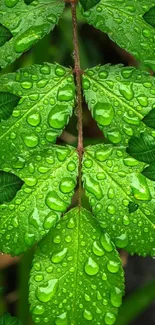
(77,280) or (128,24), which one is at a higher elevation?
(128,24)

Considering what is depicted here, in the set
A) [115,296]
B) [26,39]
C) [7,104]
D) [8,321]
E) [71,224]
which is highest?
[26,39]

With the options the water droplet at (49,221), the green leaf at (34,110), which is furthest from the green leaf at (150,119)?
the water droplet at (49,221)

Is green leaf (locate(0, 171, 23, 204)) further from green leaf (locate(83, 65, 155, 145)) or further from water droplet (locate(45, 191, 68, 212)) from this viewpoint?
green leaf (locate(83, 65, 155, 145))

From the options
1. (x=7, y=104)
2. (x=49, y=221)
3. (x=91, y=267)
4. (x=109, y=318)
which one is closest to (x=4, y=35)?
(x=7, y=104)

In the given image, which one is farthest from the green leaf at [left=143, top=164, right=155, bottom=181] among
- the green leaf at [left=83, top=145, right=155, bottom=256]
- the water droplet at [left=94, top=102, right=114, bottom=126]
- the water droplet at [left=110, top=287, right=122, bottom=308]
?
the water droplet at [left=110, top=287, right=122, bottom=308]

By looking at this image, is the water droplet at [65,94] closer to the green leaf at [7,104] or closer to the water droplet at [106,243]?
the green leaf at [7,104]

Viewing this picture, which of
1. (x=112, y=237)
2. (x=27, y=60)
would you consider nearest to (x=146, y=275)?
(x=27, y=60)

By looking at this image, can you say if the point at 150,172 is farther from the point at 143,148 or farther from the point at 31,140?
the point at 31,140
